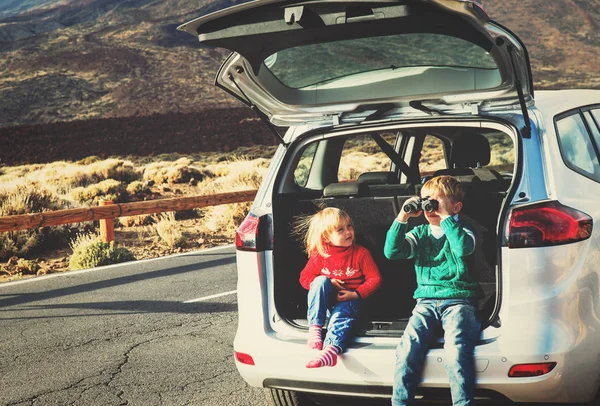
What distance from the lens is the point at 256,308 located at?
4.29 meters

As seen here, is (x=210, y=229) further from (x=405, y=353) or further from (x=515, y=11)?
(x=515, y=11)

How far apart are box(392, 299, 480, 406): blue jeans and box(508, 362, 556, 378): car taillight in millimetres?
185

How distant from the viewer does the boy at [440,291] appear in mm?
3730

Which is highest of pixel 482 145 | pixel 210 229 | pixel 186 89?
pixel 482 145

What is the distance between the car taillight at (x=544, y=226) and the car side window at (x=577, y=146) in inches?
14.5

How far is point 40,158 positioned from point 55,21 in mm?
53569

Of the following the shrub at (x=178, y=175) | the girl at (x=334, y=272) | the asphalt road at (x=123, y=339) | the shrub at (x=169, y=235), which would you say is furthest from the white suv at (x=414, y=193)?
the shrub at (x=178, y=175)

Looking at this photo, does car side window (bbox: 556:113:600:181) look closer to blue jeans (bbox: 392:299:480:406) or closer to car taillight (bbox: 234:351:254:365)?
blue jeans (bbox: 392:299:480:406)

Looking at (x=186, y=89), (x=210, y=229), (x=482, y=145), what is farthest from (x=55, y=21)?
(x=482, y=145)

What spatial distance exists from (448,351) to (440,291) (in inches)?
17.2

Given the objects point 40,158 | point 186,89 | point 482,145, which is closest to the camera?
point 482,145

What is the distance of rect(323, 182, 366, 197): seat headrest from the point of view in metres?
4.87

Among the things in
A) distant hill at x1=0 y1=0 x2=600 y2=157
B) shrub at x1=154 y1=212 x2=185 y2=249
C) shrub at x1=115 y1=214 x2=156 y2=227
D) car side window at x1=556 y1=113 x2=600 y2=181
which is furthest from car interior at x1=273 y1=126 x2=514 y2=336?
distant hill at x1=0 y1=0 x2=600 y2=157

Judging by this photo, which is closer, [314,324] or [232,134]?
[314,324]
